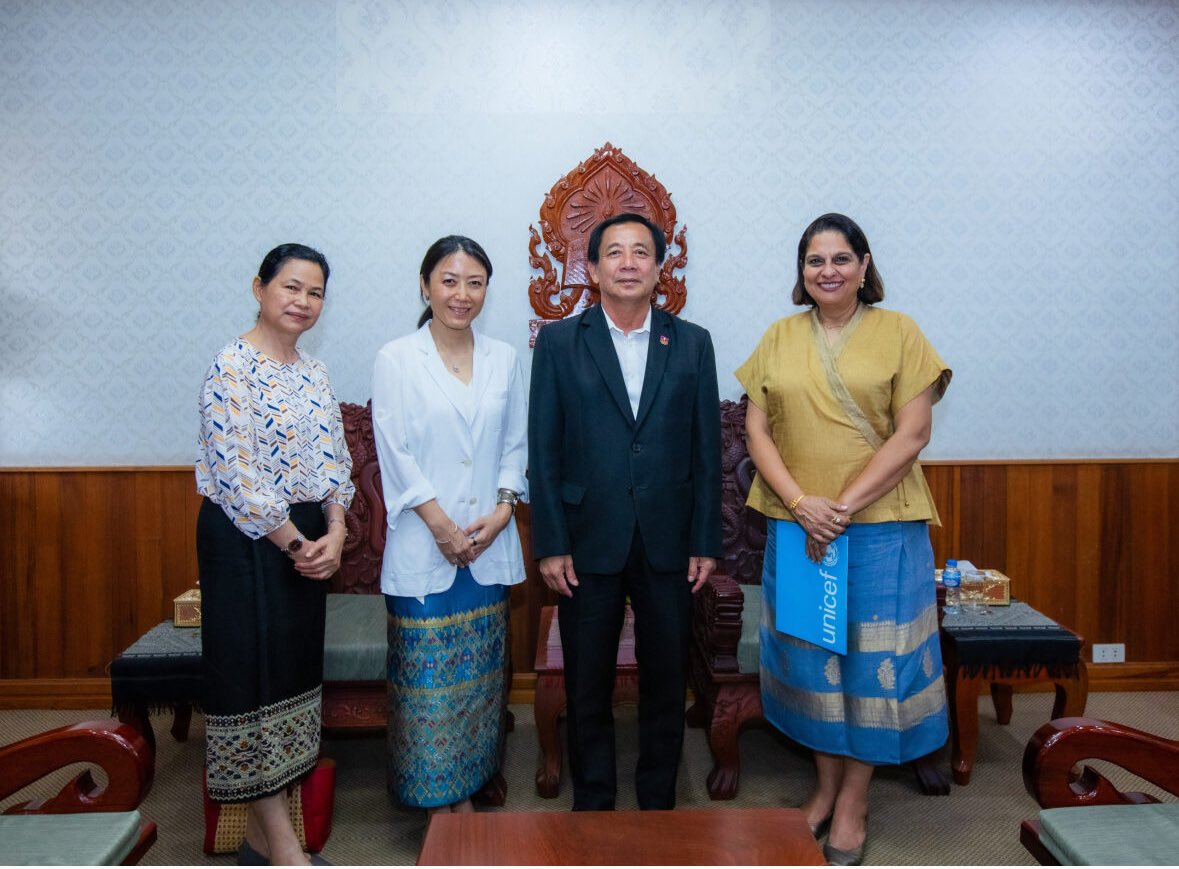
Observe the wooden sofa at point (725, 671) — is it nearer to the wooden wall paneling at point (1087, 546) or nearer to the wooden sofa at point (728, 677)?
the wooden sofa at point (728, 677)

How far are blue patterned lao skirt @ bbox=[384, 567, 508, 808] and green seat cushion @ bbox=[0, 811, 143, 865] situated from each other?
662mm

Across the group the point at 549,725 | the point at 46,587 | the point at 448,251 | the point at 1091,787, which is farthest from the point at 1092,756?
the point at 46,587

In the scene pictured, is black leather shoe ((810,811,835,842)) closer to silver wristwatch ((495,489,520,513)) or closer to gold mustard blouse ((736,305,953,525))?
gold mustard blouse ((736,305,953,525))

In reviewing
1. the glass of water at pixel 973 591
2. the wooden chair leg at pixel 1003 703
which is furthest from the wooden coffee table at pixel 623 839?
the wooden chair leg at pixel 1003 703

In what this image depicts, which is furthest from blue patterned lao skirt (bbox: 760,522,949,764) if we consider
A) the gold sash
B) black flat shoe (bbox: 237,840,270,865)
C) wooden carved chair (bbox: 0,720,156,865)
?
wooden carved chair (bbox: 0,720,156,865)

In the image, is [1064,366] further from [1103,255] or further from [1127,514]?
[1127,514]

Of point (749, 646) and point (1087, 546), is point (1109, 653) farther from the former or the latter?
point (749, 646)

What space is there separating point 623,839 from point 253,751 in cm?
93

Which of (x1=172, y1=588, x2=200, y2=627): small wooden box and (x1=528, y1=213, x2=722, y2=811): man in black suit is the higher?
(x1=528, y1=213, x2=722, y2=811): man in black suit

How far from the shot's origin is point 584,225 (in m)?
3.05

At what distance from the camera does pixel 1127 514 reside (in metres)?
3.22

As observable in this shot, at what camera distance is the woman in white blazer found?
192cm

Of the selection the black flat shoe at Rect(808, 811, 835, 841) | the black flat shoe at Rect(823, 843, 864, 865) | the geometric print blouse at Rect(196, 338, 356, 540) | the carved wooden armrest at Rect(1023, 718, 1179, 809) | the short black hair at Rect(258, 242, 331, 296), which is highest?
the short black hair at Rect(258, 242, 331, 296)

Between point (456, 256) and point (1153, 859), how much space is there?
1817mm
